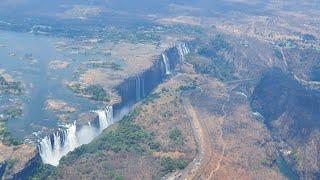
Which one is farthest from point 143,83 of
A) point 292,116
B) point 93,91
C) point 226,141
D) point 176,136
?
point 292,116

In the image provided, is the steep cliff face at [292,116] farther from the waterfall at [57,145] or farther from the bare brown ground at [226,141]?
the waterfall at [57,145]

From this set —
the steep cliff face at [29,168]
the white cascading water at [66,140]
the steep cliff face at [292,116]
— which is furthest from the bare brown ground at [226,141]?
the steep cliff face at [29,168]

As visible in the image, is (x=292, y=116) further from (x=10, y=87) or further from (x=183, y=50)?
(x=10, y=87)

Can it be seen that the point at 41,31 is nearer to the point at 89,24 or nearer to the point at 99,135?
the point at 89,24

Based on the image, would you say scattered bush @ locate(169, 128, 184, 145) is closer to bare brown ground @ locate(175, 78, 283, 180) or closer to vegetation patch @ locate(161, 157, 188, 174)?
bare brown ground @ locate(175, 78, 283, 180)

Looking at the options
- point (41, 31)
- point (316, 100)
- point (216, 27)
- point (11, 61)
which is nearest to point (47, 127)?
point (11, 61)
